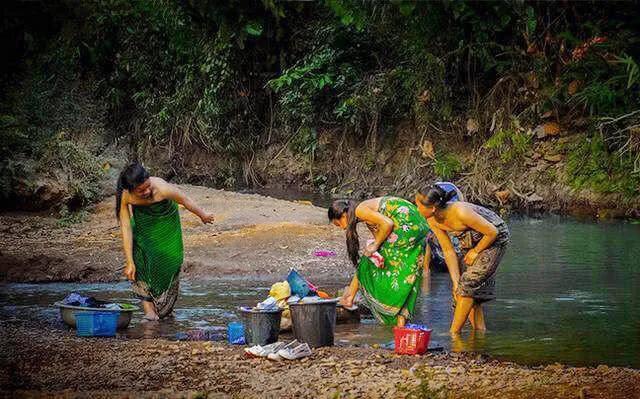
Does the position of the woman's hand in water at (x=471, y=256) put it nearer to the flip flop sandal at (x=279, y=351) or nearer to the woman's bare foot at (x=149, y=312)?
the flip flop sandal at (x=279, y=351)

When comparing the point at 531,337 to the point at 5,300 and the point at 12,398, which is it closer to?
the point at 12,398

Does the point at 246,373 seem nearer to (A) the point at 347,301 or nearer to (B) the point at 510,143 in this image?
(A) the point at 347,301

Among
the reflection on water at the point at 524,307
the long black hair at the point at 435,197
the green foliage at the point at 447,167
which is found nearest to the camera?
the reflection on water at the point at 524,307

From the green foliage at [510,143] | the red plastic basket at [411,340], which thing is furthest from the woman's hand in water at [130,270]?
the green foliage at [510,143]

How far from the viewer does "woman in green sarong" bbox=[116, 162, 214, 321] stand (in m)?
10.3

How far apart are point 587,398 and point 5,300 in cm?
657

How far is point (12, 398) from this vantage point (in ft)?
22.2

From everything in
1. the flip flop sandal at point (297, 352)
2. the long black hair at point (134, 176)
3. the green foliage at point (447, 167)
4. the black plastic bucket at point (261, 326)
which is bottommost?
the flip flop sandal at point (297, 352)

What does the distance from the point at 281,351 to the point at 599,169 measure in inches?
493

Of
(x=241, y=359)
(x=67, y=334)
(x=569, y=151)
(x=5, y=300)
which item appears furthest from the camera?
(x=569, y=151)

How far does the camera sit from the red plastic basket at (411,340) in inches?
329

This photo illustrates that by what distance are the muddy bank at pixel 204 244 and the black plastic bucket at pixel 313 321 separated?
4.23 m

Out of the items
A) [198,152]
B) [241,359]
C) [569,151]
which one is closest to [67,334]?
[241,359]

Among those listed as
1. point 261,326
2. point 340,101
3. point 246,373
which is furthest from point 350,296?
point 340,101
